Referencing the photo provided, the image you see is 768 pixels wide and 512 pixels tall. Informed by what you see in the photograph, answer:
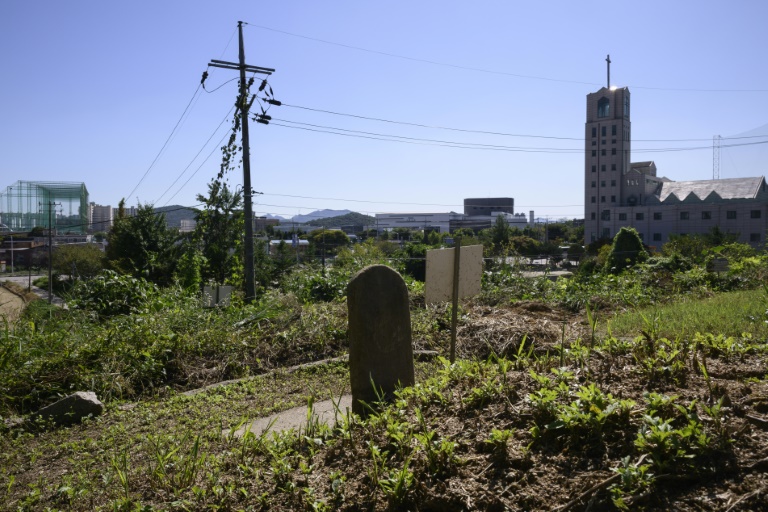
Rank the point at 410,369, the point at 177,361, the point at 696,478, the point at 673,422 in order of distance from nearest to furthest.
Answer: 1. the point at 696,478
2. the point at 673,422
3. the point at 410,369
4. the point at 177,361

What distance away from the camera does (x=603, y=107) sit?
91688 mm

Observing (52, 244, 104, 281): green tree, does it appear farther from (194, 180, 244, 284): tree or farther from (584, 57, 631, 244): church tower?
(584, 57, 631, 244): church tower

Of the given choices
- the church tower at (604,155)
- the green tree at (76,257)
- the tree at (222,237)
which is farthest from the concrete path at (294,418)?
the church tower at (604,155)

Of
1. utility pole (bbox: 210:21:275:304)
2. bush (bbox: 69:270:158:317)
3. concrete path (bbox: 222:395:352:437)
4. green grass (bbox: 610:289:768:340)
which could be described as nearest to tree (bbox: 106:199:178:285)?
utility pole (bbox: 210:21:275:304)

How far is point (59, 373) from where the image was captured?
23.4 feet

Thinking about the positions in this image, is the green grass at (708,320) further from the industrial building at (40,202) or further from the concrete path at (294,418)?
the industrial building at (40,202)

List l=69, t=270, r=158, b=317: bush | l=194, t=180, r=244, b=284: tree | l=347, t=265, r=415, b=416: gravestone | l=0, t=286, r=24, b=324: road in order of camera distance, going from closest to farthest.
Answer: l=347, t=265, r=415, b=416: gravestone
l=0, t=286, r=24, b=324: road
l=69, t=270, r=158, b=317: bush
l=194, t=180, r=244, b=284: tree

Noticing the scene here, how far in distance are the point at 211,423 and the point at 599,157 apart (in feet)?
300

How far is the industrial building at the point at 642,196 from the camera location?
238 ft

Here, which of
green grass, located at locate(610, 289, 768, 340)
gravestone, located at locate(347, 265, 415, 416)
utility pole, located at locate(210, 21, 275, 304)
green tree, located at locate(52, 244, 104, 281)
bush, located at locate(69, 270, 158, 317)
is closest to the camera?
gravestone, located at locate(347, 265, 415, 416)

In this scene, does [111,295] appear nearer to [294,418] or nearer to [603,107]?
[294,418]

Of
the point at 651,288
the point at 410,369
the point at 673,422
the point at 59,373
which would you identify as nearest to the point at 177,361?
the point at 59,373

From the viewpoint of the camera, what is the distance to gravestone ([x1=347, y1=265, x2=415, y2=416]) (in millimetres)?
4887

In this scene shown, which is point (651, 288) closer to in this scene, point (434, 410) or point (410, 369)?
point (410, 369)
